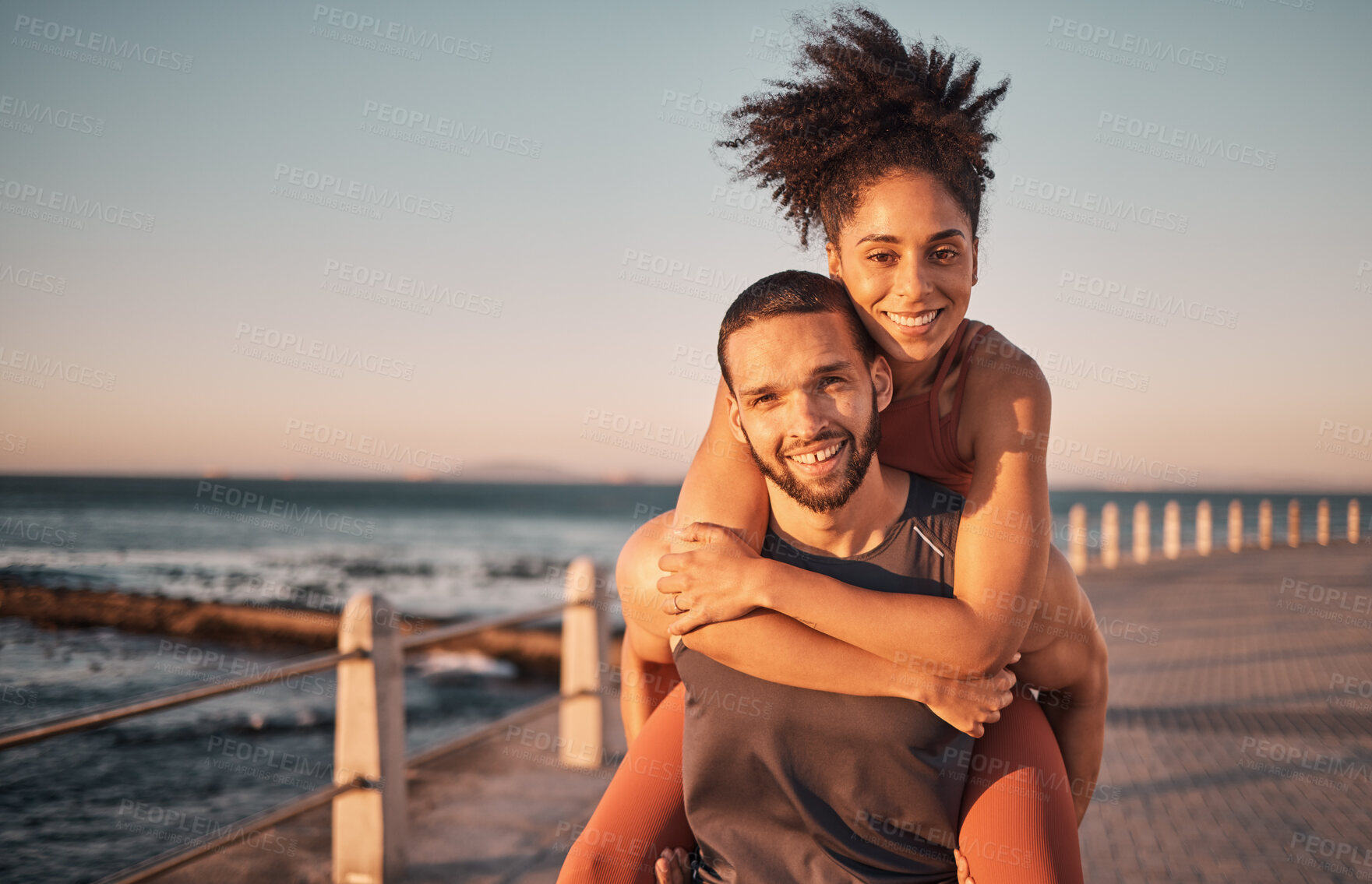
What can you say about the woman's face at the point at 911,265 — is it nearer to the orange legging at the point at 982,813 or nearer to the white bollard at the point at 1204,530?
the orange legging at the point at 982,813

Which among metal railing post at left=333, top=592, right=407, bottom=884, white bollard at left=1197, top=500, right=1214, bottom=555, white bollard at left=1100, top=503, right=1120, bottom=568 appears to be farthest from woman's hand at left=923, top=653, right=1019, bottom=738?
white bollard at left=1197, top=500, right=1214, bottom=555

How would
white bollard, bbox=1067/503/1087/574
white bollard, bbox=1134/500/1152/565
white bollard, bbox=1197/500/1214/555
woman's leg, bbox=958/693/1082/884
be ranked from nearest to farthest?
woman's leg, bbox=958/693/1082/884 → white bollard, bbox=1067/503/1087/574 → white bollard, bbox=1134/500/1152/565 → white bollard, bbox=1197/500/1214/555

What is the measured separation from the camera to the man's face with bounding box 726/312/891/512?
2.39 meters

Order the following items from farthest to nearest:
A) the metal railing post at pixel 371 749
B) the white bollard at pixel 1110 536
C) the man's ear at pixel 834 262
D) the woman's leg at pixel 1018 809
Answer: the white bollard at pixel 1110 536 → the metal railing post at pixel 371 749 → the man's ear at pixel 834 262 → the woman's leg at pixel 1018 809

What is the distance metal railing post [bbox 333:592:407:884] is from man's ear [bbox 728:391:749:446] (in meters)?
A: 2.92

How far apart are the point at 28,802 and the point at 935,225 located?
11422 millimetres

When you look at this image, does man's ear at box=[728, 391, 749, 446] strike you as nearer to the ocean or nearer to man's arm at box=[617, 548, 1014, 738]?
man's arm at box=[617, 548, 1014, 738]

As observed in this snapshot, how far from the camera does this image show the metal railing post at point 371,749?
4.80 m

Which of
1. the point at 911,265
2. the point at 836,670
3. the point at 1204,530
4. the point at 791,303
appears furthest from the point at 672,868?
the point at 1204,530

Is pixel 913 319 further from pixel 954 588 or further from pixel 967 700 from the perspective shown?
pixel 967 700

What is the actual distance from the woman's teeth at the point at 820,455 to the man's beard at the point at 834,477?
2 cm

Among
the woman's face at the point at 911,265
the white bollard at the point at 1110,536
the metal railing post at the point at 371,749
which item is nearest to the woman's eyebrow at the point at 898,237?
the woman's face at the point at 911,265

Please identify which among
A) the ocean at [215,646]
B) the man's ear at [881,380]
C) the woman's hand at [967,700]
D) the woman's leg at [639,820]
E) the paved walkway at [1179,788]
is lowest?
the ocean at [215,646]

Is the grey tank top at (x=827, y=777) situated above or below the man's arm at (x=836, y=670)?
below
